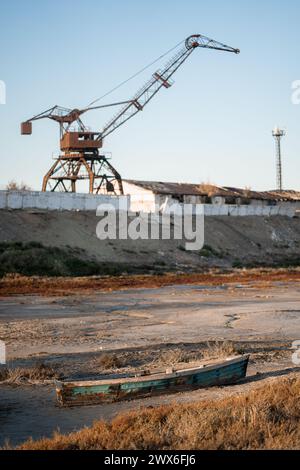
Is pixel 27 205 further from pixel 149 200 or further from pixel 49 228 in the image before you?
pixel 149 200

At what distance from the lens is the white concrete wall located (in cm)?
6412

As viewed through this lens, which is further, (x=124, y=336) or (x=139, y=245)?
(x=139, y=245)

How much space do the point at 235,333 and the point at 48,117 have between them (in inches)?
2320

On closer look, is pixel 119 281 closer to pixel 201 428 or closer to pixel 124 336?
pixel 124 336

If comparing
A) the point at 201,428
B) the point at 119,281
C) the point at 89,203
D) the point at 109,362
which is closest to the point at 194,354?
the point at 109,362

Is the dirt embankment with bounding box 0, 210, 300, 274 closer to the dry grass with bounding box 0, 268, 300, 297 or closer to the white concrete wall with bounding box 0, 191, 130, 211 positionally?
the white concrete wall with bounding box 0, 191, 130, 211

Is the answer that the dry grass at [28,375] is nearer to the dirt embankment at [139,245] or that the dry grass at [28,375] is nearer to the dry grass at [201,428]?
the dry grass at [201,428]

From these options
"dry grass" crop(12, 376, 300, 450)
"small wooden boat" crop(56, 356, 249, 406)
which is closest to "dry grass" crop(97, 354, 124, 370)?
"small wooden boat" crop(56, 356, 249, 406)

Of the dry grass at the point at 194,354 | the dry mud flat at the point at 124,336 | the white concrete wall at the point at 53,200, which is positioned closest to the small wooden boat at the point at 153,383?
the dry mud flat at the point at 124,336

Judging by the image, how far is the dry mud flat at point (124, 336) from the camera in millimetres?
15555

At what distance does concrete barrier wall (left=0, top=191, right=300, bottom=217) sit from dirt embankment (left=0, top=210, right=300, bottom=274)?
1.18 metres

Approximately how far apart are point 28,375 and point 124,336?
21.5 feet

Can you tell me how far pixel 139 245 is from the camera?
64.9m

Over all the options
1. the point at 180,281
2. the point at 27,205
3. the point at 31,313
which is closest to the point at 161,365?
the point at 31,313
